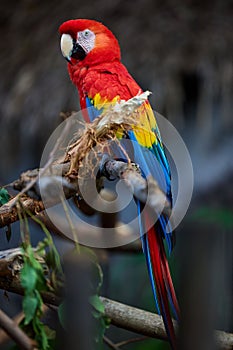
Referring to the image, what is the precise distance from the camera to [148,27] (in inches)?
71.6

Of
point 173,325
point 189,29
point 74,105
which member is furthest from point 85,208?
point 189,29

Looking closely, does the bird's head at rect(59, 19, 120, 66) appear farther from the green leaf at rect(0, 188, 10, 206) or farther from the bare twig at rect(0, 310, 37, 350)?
the bare twig at rect(0, 310, 37, 350)

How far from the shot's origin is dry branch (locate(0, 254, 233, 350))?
0.90 meters

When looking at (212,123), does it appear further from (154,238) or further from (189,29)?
(154,238)

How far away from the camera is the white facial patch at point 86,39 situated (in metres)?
1.22

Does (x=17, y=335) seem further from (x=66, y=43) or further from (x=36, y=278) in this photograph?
(x=66, y=43)

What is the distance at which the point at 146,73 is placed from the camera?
1806 mm

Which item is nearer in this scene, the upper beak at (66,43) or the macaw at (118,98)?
the macaw at (118,98)

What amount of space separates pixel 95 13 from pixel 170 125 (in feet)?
1.32

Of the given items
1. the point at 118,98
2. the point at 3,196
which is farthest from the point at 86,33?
the point at 3,196

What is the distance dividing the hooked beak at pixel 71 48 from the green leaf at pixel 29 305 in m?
0.62

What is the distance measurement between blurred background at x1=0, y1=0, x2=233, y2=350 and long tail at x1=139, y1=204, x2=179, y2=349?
27.6 inches

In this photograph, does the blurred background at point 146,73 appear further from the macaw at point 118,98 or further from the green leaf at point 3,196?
the green leaf at point 3,196

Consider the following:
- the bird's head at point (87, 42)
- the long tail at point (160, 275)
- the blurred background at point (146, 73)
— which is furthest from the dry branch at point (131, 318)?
the blurred background at point (146, 73)
